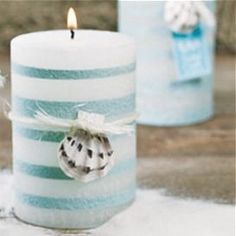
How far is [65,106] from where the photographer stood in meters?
0.53

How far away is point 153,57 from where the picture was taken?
0.90 metres

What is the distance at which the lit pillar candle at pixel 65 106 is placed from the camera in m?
0.53

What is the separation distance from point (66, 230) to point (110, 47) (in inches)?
5.4

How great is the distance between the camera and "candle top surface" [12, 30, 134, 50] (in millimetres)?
534

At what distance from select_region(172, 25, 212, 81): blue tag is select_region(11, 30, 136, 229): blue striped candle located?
0.32m

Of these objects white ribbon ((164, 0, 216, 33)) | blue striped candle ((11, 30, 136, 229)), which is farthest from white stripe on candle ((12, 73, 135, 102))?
white ribbon ((164, 0, 216, 33))

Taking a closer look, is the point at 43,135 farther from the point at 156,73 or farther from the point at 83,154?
the point at 156,73

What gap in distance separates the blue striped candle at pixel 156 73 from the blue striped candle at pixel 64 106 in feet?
1.07

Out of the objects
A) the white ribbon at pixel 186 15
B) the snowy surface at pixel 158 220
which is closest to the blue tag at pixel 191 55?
the white ribbon at pixel 186 15

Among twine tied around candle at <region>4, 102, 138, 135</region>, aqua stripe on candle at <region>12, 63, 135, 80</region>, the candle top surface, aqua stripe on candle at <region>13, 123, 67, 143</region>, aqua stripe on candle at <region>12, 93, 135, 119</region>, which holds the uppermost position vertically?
the candle top surface

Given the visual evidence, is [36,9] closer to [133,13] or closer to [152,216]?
[133,13]

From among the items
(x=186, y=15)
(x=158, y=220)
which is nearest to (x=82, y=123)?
(x=158, y=220)

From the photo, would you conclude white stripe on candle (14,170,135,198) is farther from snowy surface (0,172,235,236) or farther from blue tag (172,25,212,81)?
blue tag (172,25,212,81)

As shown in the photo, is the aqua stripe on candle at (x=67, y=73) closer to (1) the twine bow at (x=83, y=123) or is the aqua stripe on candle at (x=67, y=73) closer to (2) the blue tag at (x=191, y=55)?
(1) the twine bow at (x=83, y=123)
